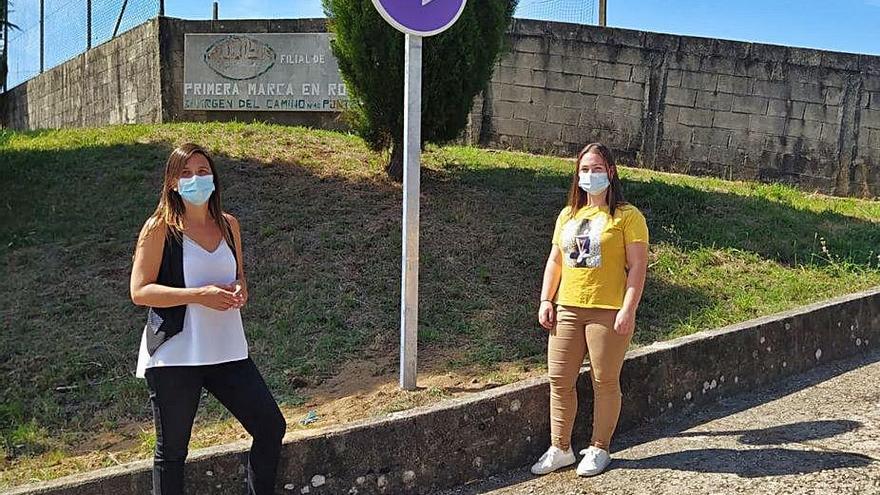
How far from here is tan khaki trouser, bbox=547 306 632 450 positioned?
3514 millimetres

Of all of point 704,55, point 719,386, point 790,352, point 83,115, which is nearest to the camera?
point 719,386

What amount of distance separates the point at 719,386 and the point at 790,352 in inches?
30.3

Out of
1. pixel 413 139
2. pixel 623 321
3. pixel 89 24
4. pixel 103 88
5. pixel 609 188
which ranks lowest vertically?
pixel 623 321

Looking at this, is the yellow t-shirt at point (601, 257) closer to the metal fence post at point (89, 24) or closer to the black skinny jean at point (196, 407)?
the black skinny jean at point (196, 407)

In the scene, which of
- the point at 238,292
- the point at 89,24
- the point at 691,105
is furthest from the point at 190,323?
the point at 89,24

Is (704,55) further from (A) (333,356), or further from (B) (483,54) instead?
(A) (333,356)

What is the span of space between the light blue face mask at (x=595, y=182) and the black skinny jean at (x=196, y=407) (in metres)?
1.67

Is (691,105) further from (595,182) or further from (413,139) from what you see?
(595,182)

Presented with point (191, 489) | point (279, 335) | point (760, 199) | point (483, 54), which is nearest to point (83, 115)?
point (483, 54)

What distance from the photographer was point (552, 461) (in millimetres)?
3670

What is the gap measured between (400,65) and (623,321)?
4477 mm

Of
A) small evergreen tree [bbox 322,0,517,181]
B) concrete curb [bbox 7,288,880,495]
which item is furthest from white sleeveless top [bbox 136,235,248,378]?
small evergreen tree [bbox 322,0,517,181]

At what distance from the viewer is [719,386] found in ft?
15.4

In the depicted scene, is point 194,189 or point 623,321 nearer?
point 194,189
